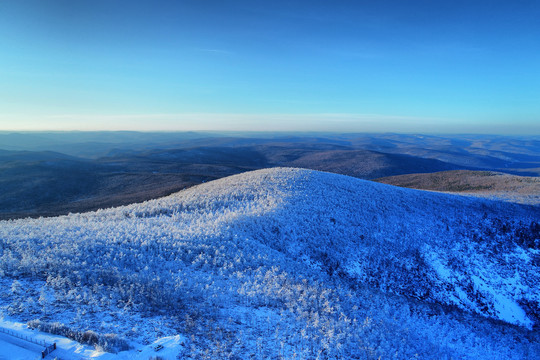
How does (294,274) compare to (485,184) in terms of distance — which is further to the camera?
(485,184)

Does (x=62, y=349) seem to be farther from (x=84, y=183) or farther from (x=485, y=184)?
(x=84, y=183)

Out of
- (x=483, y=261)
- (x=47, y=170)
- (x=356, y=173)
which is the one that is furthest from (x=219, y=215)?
(x=356, y=173)

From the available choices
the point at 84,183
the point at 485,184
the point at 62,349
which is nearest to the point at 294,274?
the point at 62,349

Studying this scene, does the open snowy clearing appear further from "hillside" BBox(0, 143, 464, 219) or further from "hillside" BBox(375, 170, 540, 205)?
"hillside" BBox(375, 170, 540, 205)

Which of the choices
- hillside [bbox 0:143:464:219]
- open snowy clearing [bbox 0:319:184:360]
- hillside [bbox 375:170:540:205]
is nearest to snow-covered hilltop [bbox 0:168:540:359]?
open snowy clearing [bbox 0:319:184:360]

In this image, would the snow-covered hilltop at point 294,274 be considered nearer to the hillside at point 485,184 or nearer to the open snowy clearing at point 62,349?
the open snowy clearing at point 62,349

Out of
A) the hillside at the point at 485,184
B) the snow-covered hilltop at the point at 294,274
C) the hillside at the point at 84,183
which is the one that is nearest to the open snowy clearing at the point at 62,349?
the snow-covered hilltop at the point at 294,274

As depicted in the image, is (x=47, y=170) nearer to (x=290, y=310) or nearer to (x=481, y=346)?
(x=290, y=310)
